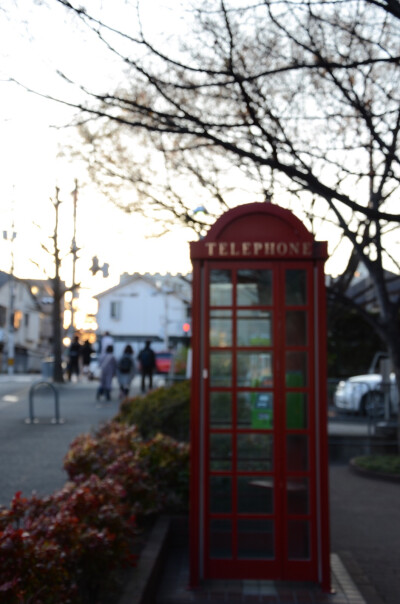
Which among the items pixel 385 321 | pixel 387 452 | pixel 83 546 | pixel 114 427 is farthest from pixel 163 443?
pixel 387 452

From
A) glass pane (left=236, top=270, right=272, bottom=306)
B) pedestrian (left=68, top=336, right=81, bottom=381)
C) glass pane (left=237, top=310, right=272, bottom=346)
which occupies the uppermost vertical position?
pedestrian (left=68, top=336, right=81, bottom=381)

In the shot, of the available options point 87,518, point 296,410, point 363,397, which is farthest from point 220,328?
point 363,397

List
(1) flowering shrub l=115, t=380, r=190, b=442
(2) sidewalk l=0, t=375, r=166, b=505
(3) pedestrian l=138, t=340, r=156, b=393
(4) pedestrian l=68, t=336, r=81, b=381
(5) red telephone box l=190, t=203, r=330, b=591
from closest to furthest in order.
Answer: (5) red telephone box l=190, t=203, r=330, b=591
(2) sidewalk l=0, t=375, r=166, b=505
(1) flowering shrub l=115, t=380, r=190, b=442
(3) pedestrian l=138, t=340, r=156, b=393
(4) pedestrian l=68, t=336, r=81, b=381

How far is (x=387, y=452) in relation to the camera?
47.7ft

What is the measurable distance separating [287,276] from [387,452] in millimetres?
9408

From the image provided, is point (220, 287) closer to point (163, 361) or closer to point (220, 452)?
point (220, 452)

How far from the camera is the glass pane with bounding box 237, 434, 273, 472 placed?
19.5 ft

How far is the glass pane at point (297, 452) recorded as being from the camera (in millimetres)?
5910

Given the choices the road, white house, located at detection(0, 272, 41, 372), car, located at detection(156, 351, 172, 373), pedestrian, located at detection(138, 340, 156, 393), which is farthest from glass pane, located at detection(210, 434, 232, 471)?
car, located at detection(156, 351, 172, 373)

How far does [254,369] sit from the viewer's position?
6.02 meters

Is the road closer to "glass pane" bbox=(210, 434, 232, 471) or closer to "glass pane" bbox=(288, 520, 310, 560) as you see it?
"glass pane" bbox=(210, 434, 232, 471)

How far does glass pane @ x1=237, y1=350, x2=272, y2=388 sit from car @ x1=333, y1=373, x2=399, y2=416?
30.5 feet

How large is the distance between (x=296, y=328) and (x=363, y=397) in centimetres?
1046

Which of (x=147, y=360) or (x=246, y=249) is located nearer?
(x=246, y=249)
